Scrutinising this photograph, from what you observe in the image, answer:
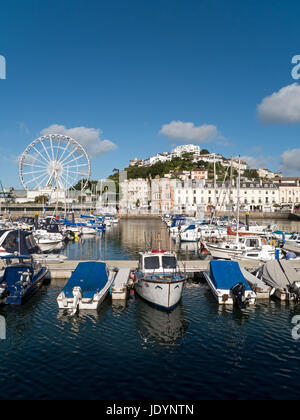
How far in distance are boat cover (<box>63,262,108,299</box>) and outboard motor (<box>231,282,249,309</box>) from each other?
899cm

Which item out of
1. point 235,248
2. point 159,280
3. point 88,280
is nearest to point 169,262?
point 159,280

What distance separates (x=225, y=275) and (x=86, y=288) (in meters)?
9.91

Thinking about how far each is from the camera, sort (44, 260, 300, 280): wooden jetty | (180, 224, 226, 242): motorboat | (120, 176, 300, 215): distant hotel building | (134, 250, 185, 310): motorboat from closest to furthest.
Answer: (134, 250, 185, 310): motorboat → (44, 260, 300, 280): wooden jetty → (180, 224, 226, 242): motorboat → (120, 176, 300, 215): distant hotel building

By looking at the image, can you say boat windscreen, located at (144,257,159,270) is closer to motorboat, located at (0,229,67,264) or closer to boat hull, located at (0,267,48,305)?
boat hull, located at (0,267,48,305)

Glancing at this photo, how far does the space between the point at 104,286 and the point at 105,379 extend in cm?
1065

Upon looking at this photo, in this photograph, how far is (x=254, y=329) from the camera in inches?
763

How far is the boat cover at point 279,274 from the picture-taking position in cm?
2528

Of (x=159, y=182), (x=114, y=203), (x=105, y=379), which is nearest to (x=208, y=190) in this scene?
(x=159, y=182)

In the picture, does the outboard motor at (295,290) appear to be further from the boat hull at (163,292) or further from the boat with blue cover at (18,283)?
the boat with blue cover at (18,283)

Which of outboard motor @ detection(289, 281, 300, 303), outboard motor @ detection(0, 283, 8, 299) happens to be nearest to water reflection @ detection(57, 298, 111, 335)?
outboard motor @ detection(0, 283, 8, 299)

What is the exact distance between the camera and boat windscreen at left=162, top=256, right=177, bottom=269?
24.7m

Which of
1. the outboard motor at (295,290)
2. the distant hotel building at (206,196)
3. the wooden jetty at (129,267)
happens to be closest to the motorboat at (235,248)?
the wooden jetty at (129,267)
